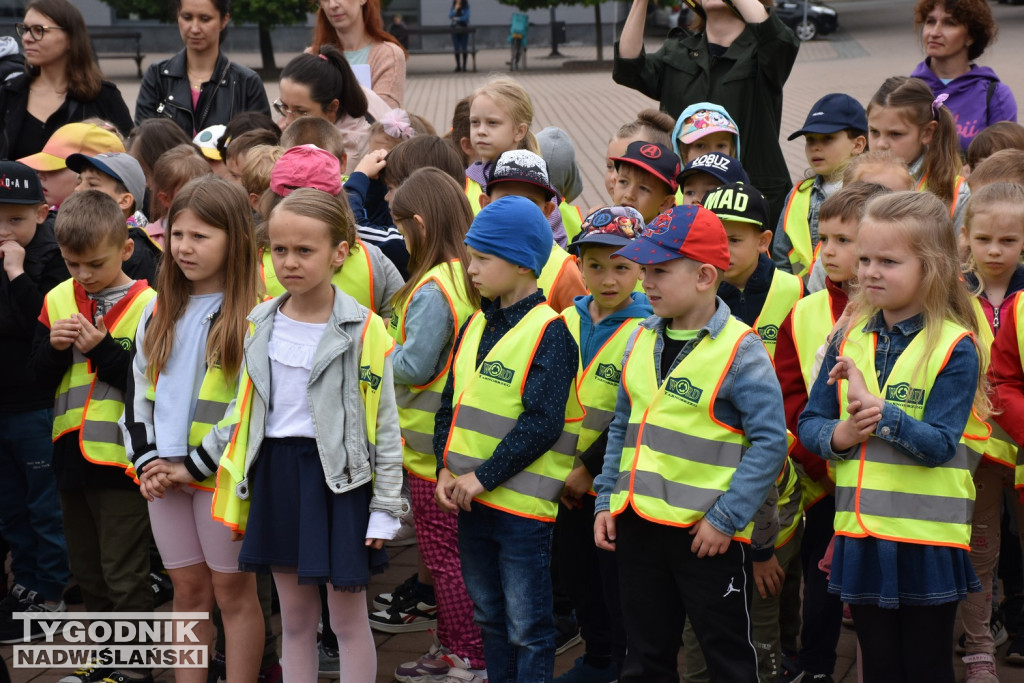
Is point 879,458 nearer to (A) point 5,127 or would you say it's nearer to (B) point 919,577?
(B) point 919,577

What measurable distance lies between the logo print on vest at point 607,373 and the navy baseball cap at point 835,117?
1.95m

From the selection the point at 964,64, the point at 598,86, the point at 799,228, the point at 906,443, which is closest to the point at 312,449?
the point at 906,443

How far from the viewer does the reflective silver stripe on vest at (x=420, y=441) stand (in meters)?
4.32

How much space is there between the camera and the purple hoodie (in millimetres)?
6043

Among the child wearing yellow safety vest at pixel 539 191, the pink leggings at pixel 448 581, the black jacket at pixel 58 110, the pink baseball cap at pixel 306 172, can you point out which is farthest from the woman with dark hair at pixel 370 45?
the pink leggings at pixel 448 581

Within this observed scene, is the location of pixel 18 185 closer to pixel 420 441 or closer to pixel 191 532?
pixel 191 532

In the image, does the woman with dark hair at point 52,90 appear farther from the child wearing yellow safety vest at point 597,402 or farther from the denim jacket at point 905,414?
the denim jacket at point 905,414

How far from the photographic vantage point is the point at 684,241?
3.39 meters

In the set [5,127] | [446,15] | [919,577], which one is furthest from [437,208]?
[446,15]

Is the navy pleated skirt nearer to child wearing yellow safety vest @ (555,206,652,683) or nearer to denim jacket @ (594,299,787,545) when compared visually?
child wearing yellow safety vest @ (555,206,652,683)

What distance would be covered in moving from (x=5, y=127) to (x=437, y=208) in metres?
3.51

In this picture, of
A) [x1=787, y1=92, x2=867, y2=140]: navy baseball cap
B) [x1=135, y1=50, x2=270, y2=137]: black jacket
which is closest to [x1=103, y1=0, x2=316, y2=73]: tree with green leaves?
[x1=135, y1=50, x2=270, y2=137]: black jacket

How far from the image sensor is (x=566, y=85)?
2670cm

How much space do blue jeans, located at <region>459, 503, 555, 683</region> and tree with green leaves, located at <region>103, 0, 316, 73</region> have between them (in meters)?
27.6
